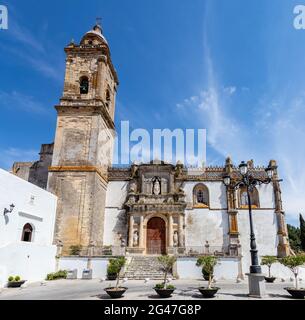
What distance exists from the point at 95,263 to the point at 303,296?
12.8 m

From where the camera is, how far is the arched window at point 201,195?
25.7 m

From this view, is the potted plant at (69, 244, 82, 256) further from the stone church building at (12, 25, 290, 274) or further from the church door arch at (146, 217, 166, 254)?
the church door arch at (146, 217, 166, 254)

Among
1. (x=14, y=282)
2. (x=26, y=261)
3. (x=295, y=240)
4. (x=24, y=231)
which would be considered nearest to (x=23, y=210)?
(x=24, y=231)

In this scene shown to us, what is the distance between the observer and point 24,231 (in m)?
16.9

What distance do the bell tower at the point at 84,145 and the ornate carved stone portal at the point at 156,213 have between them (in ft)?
9.75

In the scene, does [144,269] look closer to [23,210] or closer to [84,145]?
[23,210]

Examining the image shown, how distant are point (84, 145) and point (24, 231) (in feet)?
29.2

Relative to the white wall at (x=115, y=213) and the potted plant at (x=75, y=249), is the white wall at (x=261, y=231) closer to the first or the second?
the white wall at (x=115, y=213)

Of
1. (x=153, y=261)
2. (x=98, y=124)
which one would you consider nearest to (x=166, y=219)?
(x=153, y=261)

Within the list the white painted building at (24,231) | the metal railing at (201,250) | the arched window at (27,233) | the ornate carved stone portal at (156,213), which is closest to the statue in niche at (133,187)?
the ornate carved stone portal at (156,213)

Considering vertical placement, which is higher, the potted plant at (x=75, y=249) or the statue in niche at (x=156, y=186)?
the statue in niche at (x=156, y=186)

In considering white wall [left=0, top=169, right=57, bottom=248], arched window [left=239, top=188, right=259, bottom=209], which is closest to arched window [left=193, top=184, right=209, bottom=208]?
arched window [left=239, top=188, right=259, bottom=209]

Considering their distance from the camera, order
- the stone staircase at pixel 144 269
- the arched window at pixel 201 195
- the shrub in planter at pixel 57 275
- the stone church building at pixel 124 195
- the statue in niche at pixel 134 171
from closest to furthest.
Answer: the shrub in planter at pixel 57 275 < the stone staircase at pixel 144 269 < the stone church building at pixel 124 195 < the arched window at pixel 201 195 < the statue in niche at pixel 134 171

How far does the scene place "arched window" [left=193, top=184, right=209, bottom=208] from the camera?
84.3 feet
